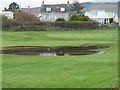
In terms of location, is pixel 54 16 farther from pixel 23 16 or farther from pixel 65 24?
pixel 65 24

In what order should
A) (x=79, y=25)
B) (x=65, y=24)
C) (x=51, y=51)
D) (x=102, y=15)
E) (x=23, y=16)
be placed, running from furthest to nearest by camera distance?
1. (x=102, y=15)
2. (x=23, y=16)
3. (x=65, y=24)
4. (x=79, y=25)
5. (x=51, y=51)

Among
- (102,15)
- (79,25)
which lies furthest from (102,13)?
(79,25)

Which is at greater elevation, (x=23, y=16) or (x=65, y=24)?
(x=23, y=16)

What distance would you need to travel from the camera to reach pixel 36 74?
13.3 meters

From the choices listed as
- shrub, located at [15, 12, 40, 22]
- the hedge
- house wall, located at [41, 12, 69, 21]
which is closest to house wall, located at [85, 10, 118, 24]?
house wall, located at [41, 12, 69, 21]

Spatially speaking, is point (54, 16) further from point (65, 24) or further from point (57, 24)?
point (65, 24)

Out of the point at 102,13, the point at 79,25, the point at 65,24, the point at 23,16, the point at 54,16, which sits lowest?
the point at 79,25

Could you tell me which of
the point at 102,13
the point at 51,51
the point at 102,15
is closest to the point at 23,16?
the point at 102,15

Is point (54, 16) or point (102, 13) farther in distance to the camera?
Answer: point (54, 16)

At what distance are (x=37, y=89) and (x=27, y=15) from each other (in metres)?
68.7

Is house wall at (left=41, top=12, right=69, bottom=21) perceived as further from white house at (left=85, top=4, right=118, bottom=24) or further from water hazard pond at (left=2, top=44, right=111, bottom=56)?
water hazard pond at (left=2, top=44, right=111, bottom=56)

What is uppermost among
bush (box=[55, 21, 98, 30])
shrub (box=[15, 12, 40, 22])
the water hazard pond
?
shrub (box=[15, 12, 40, 22])

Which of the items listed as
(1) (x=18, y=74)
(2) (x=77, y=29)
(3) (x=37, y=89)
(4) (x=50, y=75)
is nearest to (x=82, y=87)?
(3) (x=37, y=89)

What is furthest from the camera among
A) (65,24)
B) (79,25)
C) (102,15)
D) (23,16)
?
(102,15)
